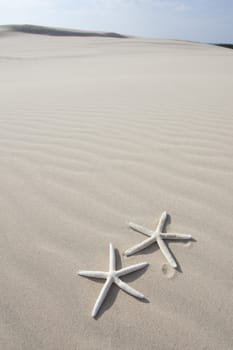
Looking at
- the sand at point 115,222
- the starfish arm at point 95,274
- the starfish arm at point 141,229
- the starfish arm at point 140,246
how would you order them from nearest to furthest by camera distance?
the sand at point 115,222
the starfish arm at point 95,274
the starfish arm at point 140,246
the starfish arm at point 141,229

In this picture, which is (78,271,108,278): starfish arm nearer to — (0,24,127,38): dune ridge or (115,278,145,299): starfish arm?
(115,278,145,299): starfish arm

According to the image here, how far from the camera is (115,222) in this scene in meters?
1.82

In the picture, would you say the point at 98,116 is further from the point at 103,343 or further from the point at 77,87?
the point at 103,343

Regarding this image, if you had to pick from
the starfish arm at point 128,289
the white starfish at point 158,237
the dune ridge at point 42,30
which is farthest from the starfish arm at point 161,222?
the dune ridge at point 42,30

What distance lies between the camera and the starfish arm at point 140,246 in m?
1.58

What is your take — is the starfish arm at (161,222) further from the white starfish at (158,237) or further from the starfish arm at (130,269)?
the starfish arm at (130,269)

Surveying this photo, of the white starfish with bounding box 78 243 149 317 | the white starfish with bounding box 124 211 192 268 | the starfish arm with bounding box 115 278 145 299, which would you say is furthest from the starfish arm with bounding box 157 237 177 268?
the starfish arm with bounding box 115 278 145 299

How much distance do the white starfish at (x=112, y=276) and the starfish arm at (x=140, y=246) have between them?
0.08 meters

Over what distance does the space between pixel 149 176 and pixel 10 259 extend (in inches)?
42.8

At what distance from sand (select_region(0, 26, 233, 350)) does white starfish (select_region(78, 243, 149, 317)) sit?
3 cm

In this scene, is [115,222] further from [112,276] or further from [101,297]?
[101,297]

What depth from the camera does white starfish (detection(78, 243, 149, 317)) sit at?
1.35 m

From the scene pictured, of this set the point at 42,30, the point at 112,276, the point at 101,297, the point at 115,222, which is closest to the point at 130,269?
the point at 112,276

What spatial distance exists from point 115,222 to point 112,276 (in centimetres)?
43
